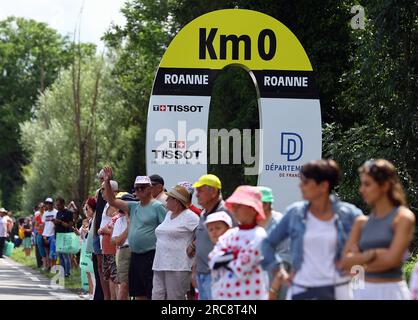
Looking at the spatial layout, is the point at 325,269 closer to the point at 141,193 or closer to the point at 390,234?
the point at 390,234

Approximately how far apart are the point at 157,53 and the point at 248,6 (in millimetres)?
17811

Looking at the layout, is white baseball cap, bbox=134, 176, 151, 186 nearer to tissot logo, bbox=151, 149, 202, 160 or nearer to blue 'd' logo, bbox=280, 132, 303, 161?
tissot logo, bbox=151, 149, 202, 160

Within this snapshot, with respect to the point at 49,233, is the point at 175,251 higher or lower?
lower

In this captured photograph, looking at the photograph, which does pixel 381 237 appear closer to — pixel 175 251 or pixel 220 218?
pixel 220 218

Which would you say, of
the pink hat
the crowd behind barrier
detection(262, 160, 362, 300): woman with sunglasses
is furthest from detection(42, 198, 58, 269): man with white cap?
detection(262, 160, 362, 300): woman with sunglasses

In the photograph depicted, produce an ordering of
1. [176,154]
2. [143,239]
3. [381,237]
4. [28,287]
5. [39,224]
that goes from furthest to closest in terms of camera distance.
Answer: [39,224] → [28,287] → [176,154] → [143,239] → [381,237]

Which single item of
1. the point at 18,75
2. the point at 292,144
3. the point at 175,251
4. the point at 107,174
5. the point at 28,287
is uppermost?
the point at 18,75

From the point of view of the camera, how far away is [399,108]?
→ 28.8m

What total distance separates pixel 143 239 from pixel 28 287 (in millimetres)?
9505

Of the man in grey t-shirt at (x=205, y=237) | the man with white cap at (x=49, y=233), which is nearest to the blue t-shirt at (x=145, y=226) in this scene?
the man in grey t-shirt at (x=205, y=237)

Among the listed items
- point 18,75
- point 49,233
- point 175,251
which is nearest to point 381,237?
point 175,251

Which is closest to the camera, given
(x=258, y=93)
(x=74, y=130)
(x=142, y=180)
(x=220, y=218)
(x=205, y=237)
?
(x=220, y=218)

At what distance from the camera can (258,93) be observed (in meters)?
19.8

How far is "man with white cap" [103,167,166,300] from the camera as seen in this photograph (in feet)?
50.5
